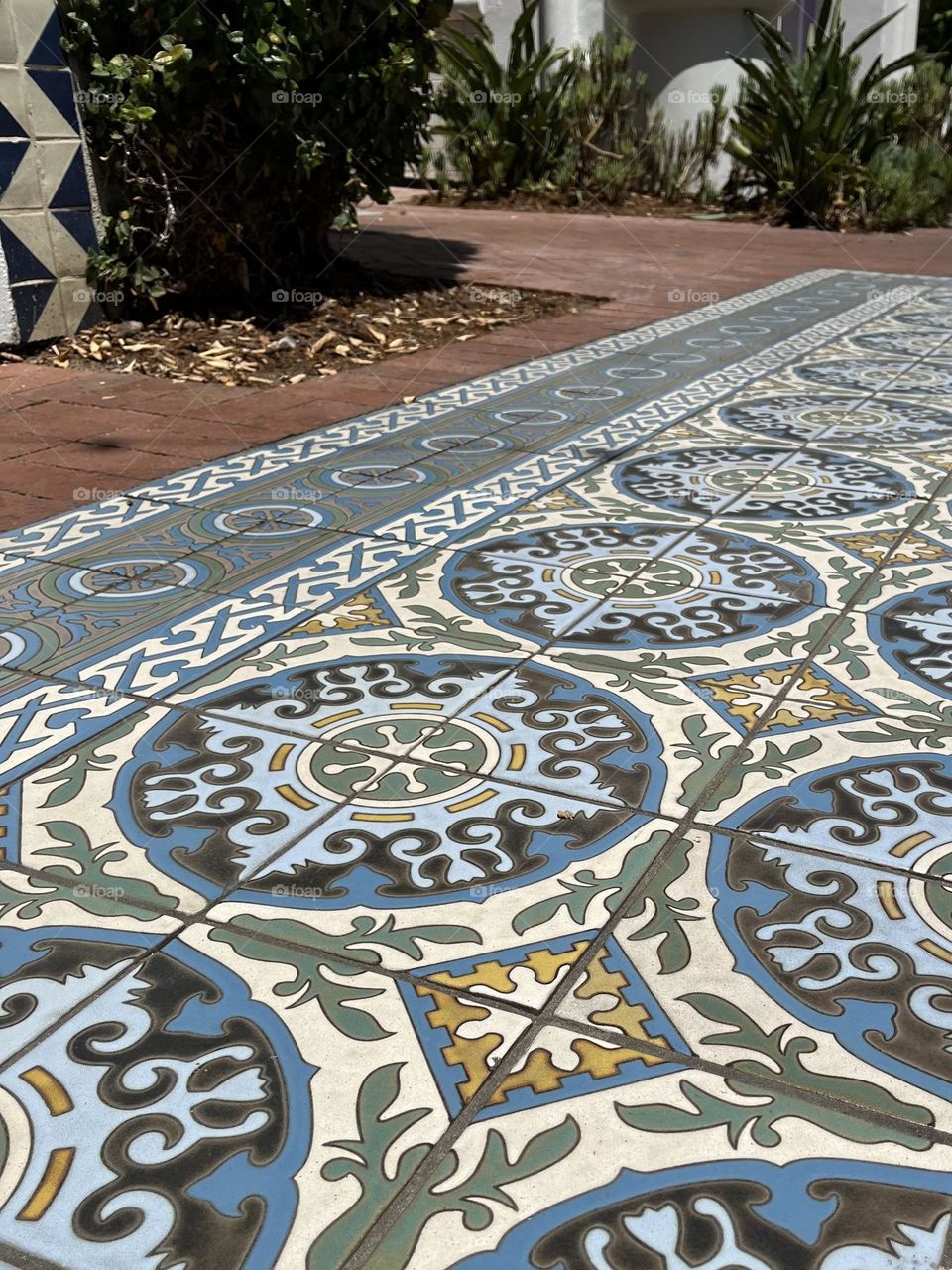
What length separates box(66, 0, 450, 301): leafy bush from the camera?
15.9ft

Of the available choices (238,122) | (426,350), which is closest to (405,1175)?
(426,350)

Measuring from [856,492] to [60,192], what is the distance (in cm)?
344

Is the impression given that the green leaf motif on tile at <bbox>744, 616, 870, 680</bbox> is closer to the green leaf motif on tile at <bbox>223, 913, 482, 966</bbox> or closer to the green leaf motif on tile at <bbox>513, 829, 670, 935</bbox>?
the green leaf motif on tile at <bbox>513, 829, 670, 935</bbox>

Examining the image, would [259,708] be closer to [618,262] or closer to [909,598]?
[909,598]

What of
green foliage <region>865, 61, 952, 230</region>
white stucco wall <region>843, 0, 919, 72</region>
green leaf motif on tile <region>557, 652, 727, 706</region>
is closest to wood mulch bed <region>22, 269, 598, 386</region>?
green leaf motif on tile <region>557, 652, 727, 706</region>

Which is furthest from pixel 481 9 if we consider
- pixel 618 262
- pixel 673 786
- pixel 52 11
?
pixel 673 786

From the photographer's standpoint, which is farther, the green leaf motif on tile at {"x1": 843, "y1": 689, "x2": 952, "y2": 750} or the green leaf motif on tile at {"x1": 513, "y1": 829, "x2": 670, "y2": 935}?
the green leaf motif on tile at {"x1": 843, "y1": 689, "x2": 952, "y2": 750}

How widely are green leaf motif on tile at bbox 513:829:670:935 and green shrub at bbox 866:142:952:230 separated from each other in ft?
32.7

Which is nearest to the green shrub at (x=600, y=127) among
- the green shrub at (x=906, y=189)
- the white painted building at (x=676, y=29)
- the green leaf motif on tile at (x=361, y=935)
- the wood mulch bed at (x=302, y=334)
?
the white painted building at (x=676, y=29)

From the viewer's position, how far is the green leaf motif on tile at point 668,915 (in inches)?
60.6

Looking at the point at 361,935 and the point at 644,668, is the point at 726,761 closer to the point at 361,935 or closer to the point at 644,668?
the point at 644,668

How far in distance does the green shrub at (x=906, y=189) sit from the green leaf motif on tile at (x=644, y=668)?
9.24 meters

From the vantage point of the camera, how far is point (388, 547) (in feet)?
9.79

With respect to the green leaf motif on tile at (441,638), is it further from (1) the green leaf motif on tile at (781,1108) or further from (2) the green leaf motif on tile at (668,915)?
(1) the green leaf motif on tile at (781,1108)
